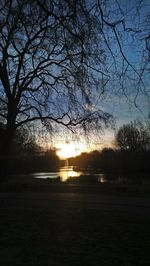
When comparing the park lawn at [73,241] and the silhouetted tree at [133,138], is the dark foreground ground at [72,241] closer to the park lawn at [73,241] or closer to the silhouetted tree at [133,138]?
the park lawn at [73,241]

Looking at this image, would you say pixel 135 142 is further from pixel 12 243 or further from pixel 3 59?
pixel 12 243

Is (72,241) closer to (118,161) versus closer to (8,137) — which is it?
(8,137)

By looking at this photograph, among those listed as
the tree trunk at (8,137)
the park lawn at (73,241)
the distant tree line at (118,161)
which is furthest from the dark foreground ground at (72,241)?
the distant tree line at (118,161)

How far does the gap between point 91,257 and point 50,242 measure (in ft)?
6.12

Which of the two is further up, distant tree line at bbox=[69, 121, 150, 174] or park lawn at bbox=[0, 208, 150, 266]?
distant tree line at bbox=[69, 121, 150, 174]

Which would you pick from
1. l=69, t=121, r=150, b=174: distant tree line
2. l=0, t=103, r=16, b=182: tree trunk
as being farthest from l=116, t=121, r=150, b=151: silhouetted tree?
l=0, t=103, r=16, b=182: tree trunk

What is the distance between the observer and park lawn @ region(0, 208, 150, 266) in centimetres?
838

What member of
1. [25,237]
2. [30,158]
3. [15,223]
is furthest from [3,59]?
[30,158]

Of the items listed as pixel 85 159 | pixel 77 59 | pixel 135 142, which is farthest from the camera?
pixel 135 142

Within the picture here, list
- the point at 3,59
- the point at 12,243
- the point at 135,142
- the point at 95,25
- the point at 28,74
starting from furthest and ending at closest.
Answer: the point at 135,142 → the point at 28,74 → the point at 3,59 → the point at 12,243 → the point at 95,25

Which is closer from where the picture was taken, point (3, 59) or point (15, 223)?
point (15, 223)

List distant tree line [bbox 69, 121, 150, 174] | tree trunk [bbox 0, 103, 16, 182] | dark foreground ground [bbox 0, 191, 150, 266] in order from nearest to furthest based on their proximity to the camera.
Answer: dark foreground ground [bbox 0, 191, 150, 266] → tree trunk [bbox 0, 103, 16, 182] → distant tree line [bbox 69, 121, 150, 174]

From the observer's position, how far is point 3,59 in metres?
17.7

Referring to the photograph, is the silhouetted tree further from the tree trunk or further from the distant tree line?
the tree trunk
